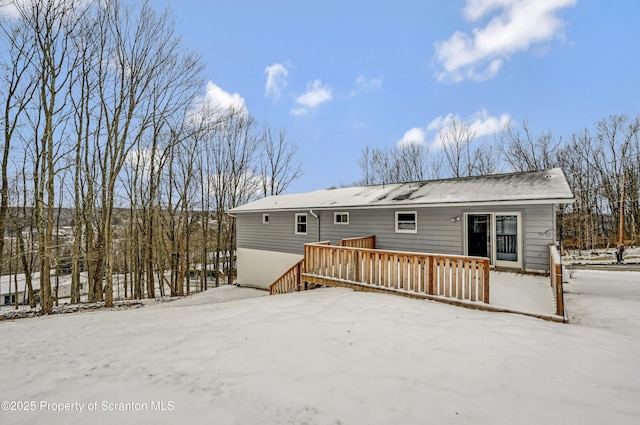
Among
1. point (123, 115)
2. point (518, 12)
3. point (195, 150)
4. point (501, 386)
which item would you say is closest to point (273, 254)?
point (123, 115)

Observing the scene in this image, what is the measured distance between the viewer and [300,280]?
26.6ft

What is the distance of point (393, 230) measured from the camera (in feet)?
32.8

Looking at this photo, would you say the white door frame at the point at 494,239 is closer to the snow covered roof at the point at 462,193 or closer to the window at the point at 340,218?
the snow covered roof at the point at 462,193

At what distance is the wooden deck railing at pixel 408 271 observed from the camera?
5.23 metres

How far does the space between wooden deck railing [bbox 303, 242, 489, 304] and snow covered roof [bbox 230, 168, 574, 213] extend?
3.35 m

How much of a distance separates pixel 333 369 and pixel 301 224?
32.0 ft

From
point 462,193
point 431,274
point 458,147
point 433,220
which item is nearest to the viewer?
point 431,274

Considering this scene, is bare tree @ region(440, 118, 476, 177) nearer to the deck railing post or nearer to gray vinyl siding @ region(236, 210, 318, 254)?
gray vinyl siding @ region(236, 210, 318, 254)

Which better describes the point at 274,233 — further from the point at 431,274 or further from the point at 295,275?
the point at 431,274

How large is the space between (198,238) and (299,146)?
36.2 feet

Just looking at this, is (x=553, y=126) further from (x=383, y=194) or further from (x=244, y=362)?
(x=244, y=362)

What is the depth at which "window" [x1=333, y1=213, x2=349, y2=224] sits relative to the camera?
11289mm

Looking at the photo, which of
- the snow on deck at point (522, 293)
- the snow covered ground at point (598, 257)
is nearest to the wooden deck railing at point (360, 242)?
the snow on deck at point (522, 293)

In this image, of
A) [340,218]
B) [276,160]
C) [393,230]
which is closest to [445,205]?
[393,230]
